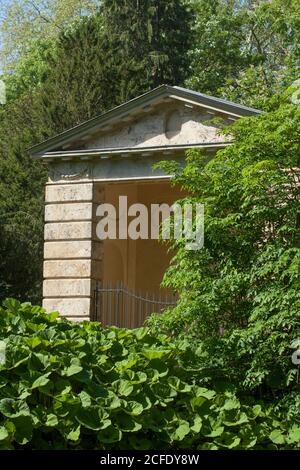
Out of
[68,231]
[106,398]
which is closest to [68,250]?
[68,231]

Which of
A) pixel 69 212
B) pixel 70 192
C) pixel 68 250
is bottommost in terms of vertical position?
pixel 68 250

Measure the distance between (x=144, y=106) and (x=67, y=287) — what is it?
5.28 m

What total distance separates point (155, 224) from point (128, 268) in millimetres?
1681

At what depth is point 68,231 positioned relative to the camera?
2281 centimetres

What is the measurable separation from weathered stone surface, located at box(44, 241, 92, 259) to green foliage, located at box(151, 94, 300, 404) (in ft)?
34.7

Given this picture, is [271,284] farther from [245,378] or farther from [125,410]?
[125,410]

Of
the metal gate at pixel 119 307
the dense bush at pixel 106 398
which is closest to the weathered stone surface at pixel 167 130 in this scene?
the metal gate at pixel 119 307

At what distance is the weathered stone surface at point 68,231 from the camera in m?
22.6

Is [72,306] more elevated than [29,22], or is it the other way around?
[29,22]

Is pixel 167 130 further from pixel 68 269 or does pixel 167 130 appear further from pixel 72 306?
pixel 72 306

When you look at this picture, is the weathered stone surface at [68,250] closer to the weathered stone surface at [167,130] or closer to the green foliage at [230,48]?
the weathered stone surface at [167,130]

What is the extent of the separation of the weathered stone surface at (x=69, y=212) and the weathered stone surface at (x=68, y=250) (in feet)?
2.18

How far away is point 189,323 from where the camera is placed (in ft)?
38.4

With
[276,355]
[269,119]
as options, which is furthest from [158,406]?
[269,119]
